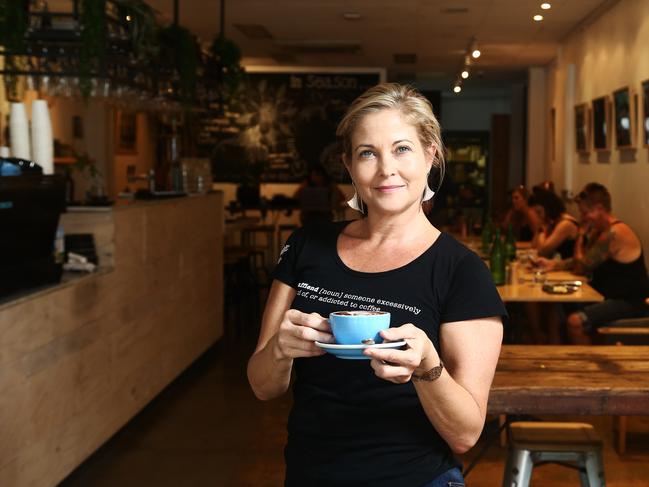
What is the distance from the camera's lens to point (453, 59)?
1447 cm

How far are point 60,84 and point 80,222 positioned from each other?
3.58 feet

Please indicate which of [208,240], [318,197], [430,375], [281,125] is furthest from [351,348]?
[281,125]

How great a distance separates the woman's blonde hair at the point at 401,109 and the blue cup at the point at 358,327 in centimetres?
46

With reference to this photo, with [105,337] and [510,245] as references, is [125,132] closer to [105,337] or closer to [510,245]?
[510,245]

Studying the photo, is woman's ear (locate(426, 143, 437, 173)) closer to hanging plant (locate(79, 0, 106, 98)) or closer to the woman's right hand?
the woman's right hand

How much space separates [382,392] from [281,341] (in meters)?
0.27

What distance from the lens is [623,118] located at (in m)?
8.55

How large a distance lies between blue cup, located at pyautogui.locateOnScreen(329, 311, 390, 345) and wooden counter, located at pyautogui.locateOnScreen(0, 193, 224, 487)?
7.88 feet

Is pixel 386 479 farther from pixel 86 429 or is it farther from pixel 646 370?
pixel 86 429

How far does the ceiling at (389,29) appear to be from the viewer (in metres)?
9.71

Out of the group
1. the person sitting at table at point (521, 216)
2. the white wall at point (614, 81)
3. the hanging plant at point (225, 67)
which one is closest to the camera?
the white wall at point (614, 81)

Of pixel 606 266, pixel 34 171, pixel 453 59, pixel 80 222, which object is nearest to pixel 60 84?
pixel 80 222

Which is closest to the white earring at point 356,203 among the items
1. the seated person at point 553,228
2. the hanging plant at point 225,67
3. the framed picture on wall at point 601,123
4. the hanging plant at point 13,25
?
the hanging plant at point 13,25

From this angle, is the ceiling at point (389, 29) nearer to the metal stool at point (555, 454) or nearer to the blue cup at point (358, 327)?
the metal stool at point (555, 454)
